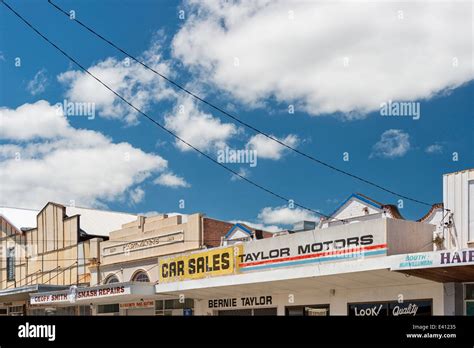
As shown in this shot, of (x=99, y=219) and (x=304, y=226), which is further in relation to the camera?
(x=99, y=219)

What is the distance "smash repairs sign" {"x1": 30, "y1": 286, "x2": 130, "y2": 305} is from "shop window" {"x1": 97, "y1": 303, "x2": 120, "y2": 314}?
2310 mm

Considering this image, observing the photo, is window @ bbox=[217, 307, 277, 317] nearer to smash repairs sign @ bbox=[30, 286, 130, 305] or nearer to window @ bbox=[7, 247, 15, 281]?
smash repairs sign @ bbox=[30, 286, 130, 305]

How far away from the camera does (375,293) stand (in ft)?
74.1

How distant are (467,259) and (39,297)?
24012mm

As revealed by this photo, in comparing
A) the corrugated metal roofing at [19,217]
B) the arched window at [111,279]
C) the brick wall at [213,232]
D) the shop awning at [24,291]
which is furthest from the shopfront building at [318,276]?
the corrugated metal roofing at [19,217]

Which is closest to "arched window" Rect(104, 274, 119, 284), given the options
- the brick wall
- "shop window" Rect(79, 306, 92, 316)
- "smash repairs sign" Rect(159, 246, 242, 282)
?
"shop window" Rect(79, 306, 92, 316)

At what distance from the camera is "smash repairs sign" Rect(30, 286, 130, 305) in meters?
29.7

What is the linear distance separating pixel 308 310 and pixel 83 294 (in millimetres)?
12275

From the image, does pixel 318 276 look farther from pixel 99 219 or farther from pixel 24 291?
pixel 99 219

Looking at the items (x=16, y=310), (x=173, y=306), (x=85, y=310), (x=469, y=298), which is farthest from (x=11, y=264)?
(x=469, y=298)

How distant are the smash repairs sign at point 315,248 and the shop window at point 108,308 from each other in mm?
10981

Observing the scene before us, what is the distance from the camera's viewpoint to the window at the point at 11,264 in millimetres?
45253

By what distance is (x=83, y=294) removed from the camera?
3238cm
